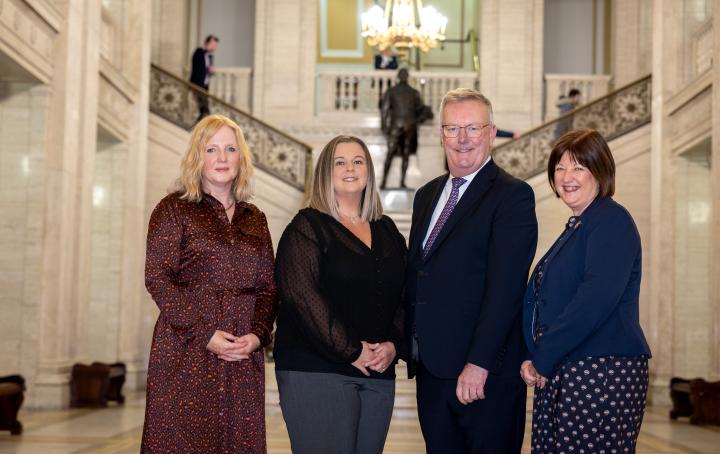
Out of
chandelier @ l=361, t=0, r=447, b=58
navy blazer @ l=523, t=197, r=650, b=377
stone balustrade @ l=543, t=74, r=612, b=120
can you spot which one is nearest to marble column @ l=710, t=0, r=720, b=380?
chandelier @ l=361, t=0, r=447, b=58

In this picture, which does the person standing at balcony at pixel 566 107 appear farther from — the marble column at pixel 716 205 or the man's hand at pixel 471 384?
the man's hand at pixel 471 384

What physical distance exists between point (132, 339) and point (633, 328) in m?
10.1

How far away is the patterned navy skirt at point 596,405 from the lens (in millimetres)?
3174

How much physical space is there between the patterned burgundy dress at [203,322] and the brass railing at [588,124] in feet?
37.9

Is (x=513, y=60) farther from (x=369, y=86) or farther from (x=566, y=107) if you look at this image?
(x=369, y=86)

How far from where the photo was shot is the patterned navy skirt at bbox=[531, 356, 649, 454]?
3.17 metres

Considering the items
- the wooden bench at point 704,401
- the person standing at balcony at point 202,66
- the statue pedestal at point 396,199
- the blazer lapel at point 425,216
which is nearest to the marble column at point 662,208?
the wooden bench at point 704,401

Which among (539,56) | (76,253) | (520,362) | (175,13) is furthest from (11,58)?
(539,56)

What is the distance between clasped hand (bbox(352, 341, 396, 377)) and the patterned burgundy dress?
40 cm

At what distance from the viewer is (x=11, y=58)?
8719 mm

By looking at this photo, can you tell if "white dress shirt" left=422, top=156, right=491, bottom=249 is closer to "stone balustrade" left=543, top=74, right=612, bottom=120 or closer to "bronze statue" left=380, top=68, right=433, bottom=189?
"bronze statue" left=380, top=68, right=433, bottom=189

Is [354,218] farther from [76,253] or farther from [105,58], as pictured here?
[105,58]

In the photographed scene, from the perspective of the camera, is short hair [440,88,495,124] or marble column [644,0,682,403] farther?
marble column [644,0,682,403]

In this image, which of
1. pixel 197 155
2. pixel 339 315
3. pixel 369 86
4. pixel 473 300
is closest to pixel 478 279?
pixel 473 300
